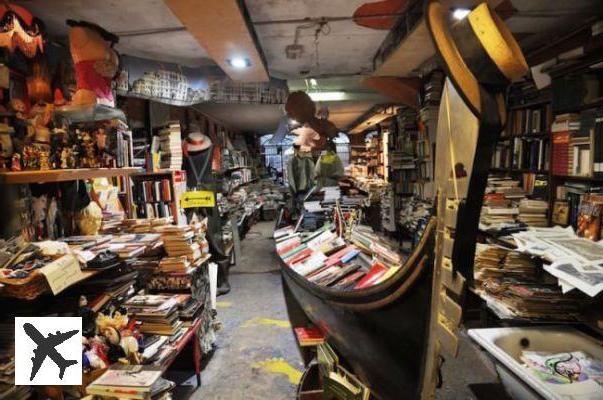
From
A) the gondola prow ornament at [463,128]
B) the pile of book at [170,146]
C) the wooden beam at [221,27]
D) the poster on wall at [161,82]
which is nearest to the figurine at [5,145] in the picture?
the wooden beam at [221,27]

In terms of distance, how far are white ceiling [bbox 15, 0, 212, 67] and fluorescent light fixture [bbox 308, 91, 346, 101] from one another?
2.67 metres

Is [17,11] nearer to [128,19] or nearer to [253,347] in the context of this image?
[128,19]

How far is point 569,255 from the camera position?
2455 millimetres

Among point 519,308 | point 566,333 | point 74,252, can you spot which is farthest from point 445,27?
point 519,308

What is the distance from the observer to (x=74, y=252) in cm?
183

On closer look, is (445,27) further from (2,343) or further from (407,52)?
(407,52)

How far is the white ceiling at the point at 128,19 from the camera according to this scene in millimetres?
2535

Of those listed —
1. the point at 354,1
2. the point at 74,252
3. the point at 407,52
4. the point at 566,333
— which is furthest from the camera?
the point at 407,52

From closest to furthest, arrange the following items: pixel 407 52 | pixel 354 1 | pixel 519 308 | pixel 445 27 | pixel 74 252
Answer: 1. pixel 445 27
2. pixel 74 252
3. pixel 519 308
4. pixel 354 1
5. pixel 407 52

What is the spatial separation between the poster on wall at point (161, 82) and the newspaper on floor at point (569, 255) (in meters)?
3.55

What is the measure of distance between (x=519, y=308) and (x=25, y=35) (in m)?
3.55

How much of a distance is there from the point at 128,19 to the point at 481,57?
295cm

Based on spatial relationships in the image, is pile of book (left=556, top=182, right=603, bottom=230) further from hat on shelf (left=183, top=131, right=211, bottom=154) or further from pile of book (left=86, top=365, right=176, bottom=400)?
hat on shelf (left=183, top=131, right=211, bottom=154)

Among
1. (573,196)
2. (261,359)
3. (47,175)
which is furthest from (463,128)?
(573,196)
